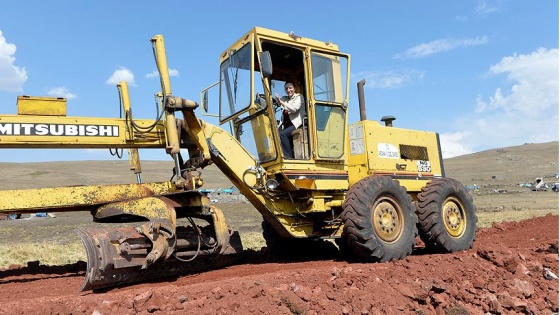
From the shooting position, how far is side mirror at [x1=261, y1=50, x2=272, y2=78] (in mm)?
6129

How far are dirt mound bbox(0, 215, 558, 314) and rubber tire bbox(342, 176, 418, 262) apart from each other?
358mm

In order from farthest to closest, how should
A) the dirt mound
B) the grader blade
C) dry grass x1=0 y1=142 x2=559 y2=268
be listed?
dry grass x1=0 y1=142 x2=559 y2=268 → the grader blade → the dirt mound

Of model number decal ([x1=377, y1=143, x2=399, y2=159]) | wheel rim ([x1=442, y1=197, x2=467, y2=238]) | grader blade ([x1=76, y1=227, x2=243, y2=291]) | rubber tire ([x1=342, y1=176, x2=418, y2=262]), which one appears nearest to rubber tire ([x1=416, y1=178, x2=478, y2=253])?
wheel rim ([x1=442, y1=197, x2=467, y2=238])

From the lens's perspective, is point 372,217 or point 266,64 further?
point 372,217

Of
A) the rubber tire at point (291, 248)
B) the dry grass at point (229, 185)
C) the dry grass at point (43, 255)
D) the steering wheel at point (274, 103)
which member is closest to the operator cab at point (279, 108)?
the steering wheel at point (274, 103)

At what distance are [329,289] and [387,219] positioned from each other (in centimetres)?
234

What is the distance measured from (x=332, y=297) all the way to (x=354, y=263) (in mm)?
2015

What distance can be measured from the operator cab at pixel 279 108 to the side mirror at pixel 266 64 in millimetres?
123

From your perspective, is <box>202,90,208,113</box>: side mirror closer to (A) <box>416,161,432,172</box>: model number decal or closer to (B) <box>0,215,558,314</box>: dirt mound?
(B) <box>0,215,558,314</box>: dirt mound

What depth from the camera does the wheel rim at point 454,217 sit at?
766 centimetres

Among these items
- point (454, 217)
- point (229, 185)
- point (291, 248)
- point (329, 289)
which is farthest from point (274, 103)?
point (229, 185)

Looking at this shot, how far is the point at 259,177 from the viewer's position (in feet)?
21.5

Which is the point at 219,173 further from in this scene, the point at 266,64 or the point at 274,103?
the point at 266,64

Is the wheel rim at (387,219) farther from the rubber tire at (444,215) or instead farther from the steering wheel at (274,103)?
the steering wheel at (274,103)
